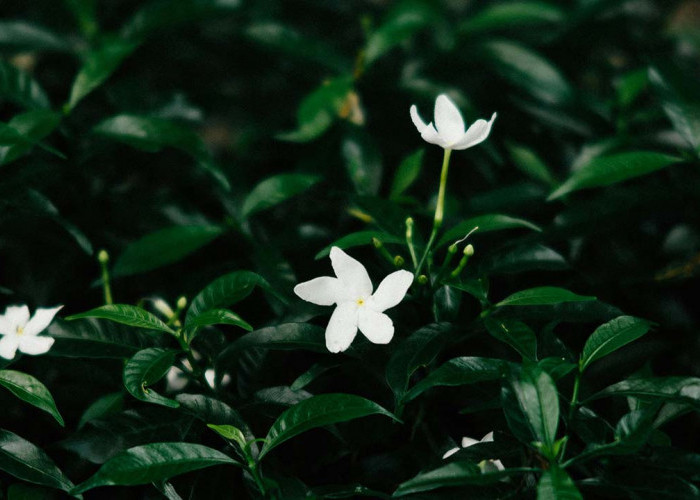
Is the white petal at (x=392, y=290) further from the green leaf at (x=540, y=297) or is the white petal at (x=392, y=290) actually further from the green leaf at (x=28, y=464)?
the green leaf at (x=28, y=464)

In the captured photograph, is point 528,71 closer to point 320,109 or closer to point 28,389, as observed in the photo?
point 320,109

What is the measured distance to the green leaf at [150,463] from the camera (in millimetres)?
747

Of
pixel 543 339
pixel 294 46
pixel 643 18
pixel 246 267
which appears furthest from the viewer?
pixel 643 18

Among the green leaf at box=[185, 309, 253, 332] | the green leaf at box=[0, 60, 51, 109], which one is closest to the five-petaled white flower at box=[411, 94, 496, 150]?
the green leaf at box=[185, 309, 253, 332]

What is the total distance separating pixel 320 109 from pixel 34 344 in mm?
684

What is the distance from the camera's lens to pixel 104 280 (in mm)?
1062

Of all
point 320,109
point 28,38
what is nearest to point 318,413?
point 320,109

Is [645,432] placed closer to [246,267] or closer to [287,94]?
[246,267]

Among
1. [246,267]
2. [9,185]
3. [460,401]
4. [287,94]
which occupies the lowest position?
[460,401]

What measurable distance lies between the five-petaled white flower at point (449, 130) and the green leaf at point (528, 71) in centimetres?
54

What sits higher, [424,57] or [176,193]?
[424,57]

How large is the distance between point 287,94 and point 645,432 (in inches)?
50.1

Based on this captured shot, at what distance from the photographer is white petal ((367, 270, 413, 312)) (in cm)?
85

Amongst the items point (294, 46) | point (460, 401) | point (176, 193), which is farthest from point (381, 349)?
point (294, 46)
